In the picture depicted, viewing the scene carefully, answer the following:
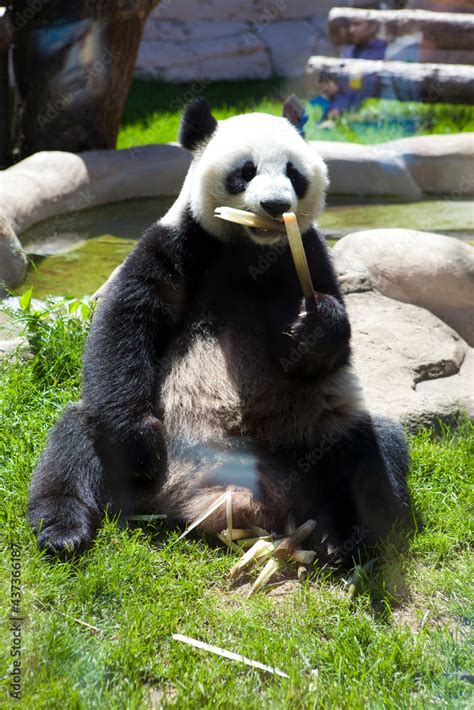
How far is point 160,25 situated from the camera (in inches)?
651

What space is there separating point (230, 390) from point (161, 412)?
1.01 ft

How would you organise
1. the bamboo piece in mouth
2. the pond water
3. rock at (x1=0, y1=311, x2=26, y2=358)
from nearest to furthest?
1. the bamboo piece in mouth
2. rock at (x1=0, y1=311, x2=26, y2=358)
3. the pond water

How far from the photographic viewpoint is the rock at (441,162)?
9.21 m

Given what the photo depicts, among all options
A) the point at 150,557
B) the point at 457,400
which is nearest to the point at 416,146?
the point at 457,400

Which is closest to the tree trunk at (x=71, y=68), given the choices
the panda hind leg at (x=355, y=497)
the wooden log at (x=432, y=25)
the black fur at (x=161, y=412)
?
the wooden log at (x=432, y=25)

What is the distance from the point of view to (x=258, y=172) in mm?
3484

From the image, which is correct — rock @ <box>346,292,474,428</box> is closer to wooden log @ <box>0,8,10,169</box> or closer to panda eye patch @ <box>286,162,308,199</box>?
panda eye patch @ <box>286,162,308,199</box>

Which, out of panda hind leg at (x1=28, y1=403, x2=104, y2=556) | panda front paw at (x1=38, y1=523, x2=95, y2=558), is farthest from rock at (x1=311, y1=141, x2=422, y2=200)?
panda front paw at (x1=38, y1=523, x2=95, y2=558)

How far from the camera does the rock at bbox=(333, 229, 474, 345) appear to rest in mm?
5410

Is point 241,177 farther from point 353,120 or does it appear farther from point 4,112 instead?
point 353,120

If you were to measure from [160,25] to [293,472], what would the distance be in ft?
48.7

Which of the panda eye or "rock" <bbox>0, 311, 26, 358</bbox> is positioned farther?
"rock" <bbox>0, 311, 26, 358</bbox>

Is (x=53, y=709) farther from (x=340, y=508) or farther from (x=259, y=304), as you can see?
(x=259, y=304)

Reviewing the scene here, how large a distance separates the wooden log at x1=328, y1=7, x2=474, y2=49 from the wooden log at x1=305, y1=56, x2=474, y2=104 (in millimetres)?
582
